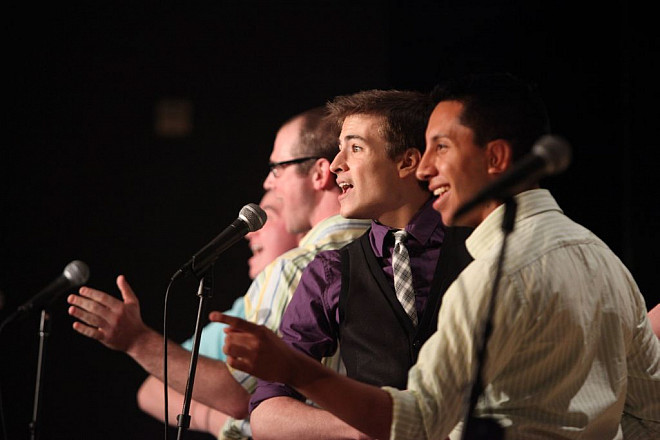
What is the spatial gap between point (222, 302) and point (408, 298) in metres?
2.42

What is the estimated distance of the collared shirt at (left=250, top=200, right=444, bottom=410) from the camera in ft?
7.24

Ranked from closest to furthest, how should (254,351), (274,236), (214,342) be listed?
(254,351) < (214,342) < (274,236)

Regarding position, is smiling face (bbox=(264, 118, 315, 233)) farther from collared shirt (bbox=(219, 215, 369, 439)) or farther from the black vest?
the black vest

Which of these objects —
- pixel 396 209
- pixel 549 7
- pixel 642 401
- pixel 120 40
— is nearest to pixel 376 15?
pixel 549 7

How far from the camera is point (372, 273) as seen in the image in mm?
2186

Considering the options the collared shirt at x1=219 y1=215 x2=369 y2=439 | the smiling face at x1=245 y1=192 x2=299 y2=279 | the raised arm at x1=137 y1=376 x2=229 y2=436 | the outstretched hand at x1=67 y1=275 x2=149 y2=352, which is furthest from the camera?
the smiling face at x1=245 y1=192 x2=299 y2=279

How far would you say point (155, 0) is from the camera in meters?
4.33

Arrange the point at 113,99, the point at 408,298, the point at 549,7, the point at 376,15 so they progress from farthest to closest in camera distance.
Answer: the point at 113,99
the point at 376,15
the point at 549,7
the point at 408,298

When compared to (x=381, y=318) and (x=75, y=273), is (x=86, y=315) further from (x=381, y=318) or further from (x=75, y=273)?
(x=381, y=318)

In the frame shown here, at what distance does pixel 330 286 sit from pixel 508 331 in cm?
78

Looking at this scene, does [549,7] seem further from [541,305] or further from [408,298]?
[541,305]

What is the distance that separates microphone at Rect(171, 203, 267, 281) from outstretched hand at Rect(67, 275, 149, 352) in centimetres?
58

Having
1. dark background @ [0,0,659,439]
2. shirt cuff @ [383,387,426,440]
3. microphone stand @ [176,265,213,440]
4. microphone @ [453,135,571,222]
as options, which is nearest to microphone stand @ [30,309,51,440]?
microphone stand @ [176,265,213,440]

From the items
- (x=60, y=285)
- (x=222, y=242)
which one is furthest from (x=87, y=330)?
(x=222, y=242)
